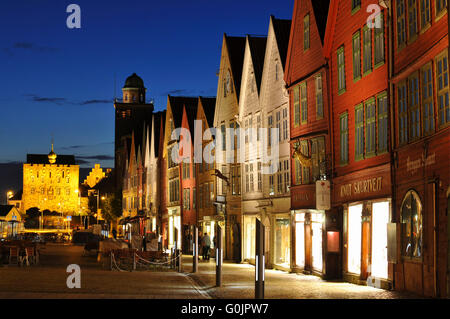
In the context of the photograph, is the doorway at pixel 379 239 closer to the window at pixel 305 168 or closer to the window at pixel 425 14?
the window at pixel 425 14

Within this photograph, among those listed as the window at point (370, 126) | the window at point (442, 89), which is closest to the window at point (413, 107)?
the window at point (442, 89)

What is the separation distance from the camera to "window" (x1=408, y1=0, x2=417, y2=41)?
2172cm

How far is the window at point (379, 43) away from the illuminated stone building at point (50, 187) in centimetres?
16657

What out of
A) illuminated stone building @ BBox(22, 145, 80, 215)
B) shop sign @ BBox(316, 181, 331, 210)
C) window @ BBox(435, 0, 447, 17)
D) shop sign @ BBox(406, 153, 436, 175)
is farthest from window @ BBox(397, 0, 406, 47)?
illuminated stone building @ BBox(22, 145, 80, 215)

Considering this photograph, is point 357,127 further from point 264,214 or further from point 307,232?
point 264,214

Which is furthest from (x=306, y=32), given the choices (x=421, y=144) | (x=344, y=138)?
(x=421, y=144)

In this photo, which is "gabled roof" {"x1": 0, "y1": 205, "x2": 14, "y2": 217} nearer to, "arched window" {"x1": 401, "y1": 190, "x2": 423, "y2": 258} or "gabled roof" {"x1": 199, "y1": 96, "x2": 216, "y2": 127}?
"gabled roof" {"x1": 199, "y1": 96, "x2": 216, "y2": 127}

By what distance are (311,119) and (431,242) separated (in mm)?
12894

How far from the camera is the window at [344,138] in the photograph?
28.6m

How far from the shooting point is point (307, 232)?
32.6 metres

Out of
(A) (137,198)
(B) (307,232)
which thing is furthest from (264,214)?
(A) (137,198)

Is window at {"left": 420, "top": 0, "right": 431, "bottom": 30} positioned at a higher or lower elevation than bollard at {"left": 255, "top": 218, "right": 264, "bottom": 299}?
higher

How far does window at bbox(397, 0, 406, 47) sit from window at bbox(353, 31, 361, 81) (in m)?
3.80

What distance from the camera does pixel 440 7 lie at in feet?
63.9
